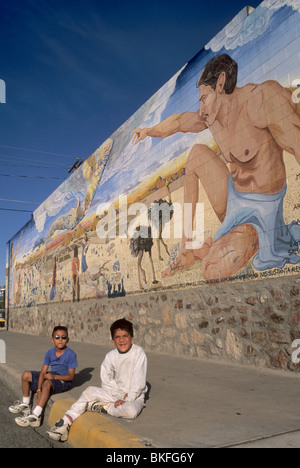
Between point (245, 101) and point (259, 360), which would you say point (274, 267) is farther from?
point (245, 101)

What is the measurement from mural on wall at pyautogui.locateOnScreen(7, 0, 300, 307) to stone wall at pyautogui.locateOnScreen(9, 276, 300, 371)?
9.9 inches

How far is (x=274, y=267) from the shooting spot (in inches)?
229

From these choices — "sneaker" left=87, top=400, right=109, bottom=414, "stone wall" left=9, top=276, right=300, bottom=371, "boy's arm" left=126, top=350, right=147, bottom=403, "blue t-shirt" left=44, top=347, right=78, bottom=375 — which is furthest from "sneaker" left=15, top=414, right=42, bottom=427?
"stone wall" left=9, top=276, right=300, bottom=371

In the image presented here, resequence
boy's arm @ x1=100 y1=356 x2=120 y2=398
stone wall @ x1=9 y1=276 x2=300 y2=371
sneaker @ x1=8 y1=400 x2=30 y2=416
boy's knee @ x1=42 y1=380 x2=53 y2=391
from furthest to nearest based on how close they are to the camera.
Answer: stone wall @ x1=9 y1=276 x2=300 y2=371, sneaker @ x1=8 y1=400 x2=30 y2=416, boy's knee @ x1=42 y1=380 x2=53 y2=391, boy's arm @ x1=100 y1=356 x2=120 y2=398

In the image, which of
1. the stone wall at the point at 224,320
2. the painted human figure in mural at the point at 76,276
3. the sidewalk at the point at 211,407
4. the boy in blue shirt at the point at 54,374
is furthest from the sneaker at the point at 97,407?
the painted human figure in mural at the point at 76,276

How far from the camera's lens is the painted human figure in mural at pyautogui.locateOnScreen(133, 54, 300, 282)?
19.2 feet

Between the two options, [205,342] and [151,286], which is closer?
[205,342]

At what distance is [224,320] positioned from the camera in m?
6.57

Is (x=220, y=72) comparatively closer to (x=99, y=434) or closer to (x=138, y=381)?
(x=138, y=381)

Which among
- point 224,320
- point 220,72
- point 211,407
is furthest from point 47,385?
point 220,72

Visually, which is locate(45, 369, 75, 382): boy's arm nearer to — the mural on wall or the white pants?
the white pants

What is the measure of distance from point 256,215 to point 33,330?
48.4 ft
